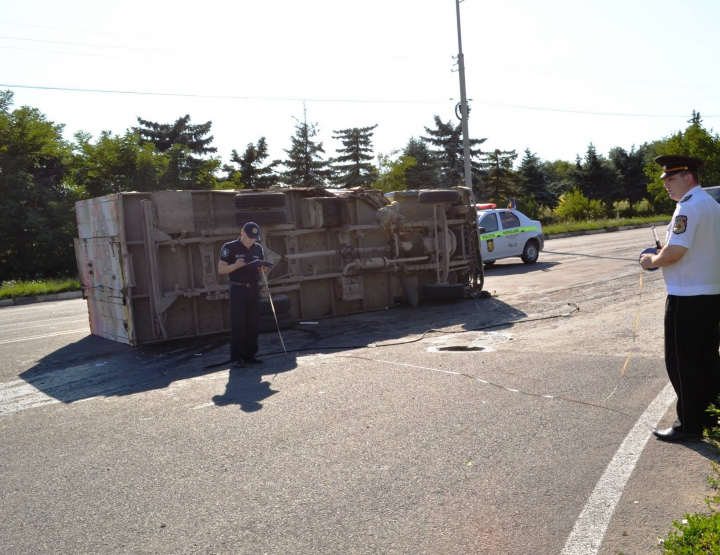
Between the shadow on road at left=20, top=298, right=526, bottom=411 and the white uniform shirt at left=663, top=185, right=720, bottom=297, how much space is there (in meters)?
3.88

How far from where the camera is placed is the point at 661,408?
566 cm

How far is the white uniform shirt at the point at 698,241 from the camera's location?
4789mm

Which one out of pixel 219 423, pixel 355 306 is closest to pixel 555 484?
pixel 219 423

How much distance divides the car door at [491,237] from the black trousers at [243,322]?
39.9 ft

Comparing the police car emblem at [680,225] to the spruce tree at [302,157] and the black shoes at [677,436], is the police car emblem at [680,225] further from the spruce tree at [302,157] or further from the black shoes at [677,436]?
the spruce tree at [302,157]

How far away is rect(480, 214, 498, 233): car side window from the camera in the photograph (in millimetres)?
19633

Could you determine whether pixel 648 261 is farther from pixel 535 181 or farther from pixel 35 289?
pixel 535 181

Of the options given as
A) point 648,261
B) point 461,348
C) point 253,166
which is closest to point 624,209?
point 253,166

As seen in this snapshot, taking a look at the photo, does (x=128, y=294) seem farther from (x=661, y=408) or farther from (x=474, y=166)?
(x=474, y=166)

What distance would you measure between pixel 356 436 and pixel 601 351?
3.97 metres

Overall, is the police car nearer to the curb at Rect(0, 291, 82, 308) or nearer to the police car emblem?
the curb at Rect(0, 291, 82, 308)

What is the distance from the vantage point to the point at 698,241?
4.82 metres

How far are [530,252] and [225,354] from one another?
13.3 m

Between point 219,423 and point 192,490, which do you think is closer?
point 192,490
